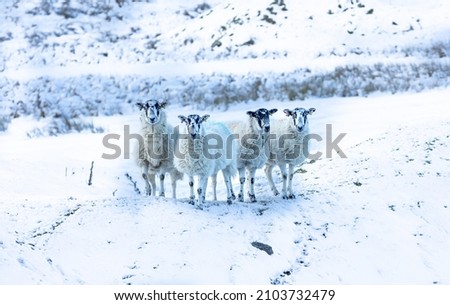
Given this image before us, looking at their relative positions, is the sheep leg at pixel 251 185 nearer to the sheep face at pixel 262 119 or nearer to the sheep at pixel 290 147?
the sheep at pixel 290 147

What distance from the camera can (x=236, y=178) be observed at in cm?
1561

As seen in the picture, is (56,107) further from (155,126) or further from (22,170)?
(155,126)

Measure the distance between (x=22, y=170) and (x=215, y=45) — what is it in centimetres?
2048

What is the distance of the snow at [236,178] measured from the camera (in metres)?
9.67

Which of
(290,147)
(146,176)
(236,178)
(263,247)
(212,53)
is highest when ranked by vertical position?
(212,53)

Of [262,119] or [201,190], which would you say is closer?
[201,190]

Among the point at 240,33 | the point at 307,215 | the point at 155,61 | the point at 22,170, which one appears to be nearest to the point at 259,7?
the point at 240,33

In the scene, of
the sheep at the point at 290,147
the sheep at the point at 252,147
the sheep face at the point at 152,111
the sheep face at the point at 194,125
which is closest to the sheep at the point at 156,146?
the sheep face at the point at 152,111

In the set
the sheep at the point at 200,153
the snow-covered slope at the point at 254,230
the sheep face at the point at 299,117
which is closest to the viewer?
the snow-covered slope at the point at 254,230

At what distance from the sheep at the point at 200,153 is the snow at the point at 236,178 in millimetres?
580

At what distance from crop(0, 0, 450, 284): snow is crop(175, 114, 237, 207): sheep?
22.9 inches

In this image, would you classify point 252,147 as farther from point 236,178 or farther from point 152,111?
point 236,178

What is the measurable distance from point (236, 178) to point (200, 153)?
15.2ft

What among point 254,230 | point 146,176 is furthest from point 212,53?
point 254,230
